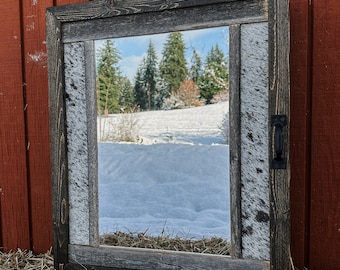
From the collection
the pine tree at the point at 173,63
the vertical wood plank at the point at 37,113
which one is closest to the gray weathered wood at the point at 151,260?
the vertical wood plank at the point at 37,113

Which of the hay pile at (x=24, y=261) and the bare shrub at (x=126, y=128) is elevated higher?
the bare shrub at (x=126, y=128)

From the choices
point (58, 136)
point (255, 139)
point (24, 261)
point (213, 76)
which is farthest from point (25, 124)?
point (255, 139)

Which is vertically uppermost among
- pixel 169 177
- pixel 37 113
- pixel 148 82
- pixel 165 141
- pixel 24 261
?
pixel 148 82

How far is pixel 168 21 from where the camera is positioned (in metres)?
1.09

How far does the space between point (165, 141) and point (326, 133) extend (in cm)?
54

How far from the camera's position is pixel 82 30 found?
3.90 ft

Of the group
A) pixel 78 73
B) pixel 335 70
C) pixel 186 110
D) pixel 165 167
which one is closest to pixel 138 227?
pixel 165 167

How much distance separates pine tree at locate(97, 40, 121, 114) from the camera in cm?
122

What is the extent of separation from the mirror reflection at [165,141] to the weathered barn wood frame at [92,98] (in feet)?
0.14

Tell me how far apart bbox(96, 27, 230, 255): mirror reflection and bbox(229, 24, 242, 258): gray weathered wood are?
4 centimetres

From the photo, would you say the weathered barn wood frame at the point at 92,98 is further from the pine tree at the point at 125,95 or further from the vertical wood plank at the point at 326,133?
the vertical wood plank at the point at 326,133

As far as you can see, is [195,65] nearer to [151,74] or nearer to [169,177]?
[151,74]

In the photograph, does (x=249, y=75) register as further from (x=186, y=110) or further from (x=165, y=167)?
(x=165, y=167)

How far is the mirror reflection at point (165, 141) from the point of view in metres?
1.12
